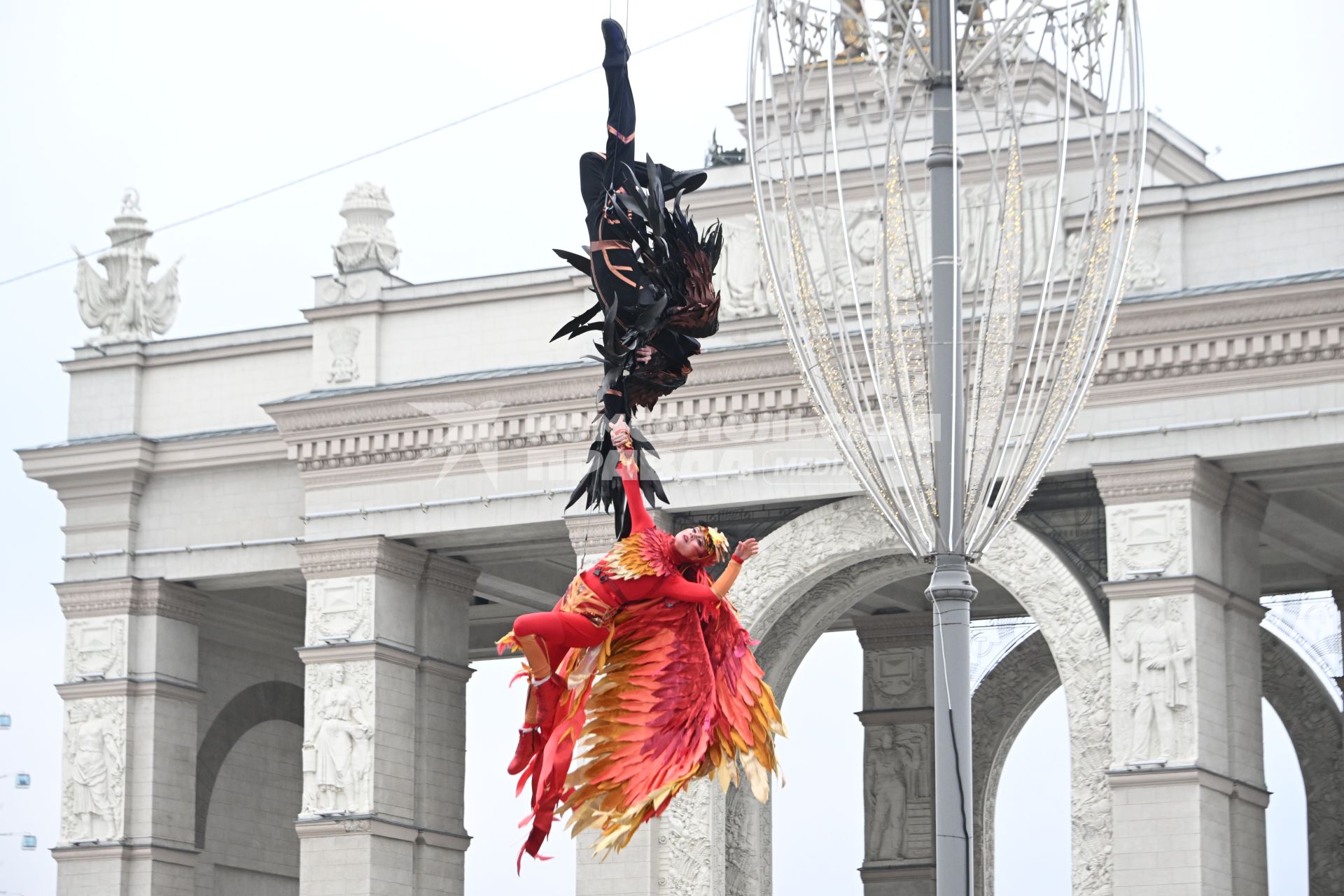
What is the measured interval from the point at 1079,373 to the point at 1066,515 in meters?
11.5

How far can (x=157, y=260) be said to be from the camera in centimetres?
2662

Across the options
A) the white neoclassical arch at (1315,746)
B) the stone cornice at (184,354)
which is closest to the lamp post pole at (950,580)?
the stone cornice at (184,354)

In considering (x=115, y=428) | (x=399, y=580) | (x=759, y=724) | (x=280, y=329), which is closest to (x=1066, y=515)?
(x=399, y=580)

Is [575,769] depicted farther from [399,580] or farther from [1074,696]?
[399,580]

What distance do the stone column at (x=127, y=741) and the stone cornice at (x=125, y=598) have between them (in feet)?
0.03

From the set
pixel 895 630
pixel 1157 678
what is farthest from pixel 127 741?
pixel 1157 678

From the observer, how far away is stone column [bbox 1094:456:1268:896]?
20.5m

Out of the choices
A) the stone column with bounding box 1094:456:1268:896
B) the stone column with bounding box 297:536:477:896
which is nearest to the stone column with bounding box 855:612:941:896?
the stone column with bounding box 297:536:477:896

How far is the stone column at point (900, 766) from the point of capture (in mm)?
27266

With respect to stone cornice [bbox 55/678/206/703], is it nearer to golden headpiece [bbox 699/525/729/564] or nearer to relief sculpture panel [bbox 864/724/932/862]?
relief sculpture panel [bbox 864/724/932/862]

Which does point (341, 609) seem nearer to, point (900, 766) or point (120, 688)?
point (120, 688)

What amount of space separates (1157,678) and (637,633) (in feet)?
39.6

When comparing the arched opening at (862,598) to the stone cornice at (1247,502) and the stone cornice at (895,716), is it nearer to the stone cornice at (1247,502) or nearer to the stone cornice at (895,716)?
the stone cornice at (1247,502)

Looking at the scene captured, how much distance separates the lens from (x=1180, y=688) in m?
20.7
